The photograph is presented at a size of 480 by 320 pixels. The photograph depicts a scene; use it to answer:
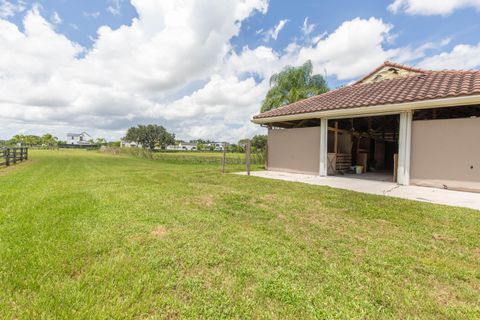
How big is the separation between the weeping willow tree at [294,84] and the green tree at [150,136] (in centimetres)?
5699

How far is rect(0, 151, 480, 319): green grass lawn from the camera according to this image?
185cm

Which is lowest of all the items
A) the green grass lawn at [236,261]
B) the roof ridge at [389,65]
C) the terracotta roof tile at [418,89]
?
the green grass lawn at [236,261]

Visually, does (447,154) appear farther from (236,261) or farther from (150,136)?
(150,136)

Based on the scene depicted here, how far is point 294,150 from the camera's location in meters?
10.5

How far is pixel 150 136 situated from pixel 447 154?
2849 inches

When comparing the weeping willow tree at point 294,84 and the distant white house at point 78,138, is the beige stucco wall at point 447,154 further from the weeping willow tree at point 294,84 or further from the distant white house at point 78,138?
the distant white house at point 78,138

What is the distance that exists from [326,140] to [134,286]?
896 centimetres

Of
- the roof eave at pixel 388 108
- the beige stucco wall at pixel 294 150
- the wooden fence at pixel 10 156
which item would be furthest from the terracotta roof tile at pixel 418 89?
the wooden fence at pixel 10 156

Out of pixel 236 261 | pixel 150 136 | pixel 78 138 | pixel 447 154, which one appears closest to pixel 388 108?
pixel 447 154

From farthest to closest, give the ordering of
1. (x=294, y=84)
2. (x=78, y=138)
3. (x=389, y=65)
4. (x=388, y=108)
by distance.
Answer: (x=78, y=138) < (x=294, y=84) < (x=389, y=65) < (x=388, y=108)

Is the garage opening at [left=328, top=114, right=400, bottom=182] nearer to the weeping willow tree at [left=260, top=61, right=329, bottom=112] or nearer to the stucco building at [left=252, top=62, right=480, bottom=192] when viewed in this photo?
the stucco building at [left=252, top=62, right=480, bottom=192]

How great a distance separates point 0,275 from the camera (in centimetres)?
217

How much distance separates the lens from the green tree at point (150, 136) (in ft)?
229

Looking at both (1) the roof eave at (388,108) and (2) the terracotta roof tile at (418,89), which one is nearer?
(1) the roof eave at (388,108)
